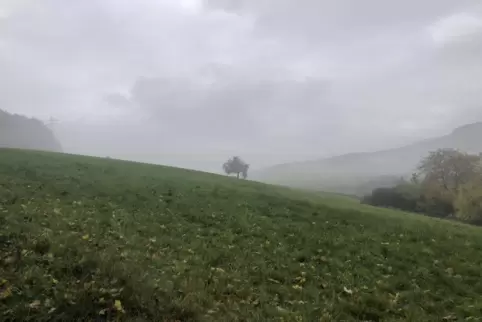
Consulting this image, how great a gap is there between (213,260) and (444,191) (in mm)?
58665

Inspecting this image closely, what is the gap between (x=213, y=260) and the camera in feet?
48.1

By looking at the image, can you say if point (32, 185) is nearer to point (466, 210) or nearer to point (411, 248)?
point (411, 248)

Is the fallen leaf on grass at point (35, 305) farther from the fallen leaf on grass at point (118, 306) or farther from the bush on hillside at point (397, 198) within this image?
the bush on hillside at point (397, 198)

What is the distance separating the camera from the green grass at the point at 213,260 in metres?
8.73

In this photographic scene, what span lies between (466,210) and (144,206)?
47.3 metres

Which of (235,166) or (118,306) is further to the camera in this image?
(235,166)

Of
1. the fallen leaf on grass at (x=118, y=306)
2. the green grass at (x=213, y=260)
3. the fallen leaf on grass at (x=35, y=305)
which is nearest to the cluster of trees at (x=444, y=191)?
the green grass at (x=213, y=260)

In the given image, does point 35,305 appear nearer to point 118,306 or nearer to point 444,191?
point 118,306

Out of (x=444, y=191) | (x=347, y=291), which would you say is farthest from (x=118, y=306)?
(x=444, y=191)

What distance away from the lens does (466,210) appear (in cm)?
5200

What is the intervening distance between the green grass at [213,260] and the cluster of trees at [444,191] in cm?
3430

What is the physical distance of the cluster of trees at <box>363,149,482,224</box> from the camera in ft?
176

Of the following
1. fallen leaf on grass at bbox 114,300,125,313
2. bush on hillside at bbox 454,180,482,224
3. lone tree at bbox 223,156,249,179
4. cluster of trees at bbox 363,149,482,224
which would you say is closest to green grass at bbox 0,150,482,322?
fallen leaf on grass at bbox 114,300,125,313

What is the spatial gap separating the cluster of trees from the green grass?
34.3 m
